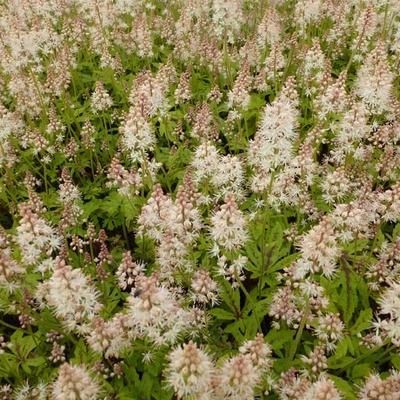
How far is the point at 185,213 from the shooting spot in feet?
15.9

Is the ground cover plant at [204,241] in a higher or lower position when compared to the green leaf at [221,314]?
higher

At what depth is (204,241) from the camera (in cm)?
620

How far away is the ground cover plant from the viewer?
4.34 m

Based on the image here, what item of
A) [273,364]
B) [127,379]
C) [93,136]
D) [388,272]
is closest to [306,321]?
[273,364]

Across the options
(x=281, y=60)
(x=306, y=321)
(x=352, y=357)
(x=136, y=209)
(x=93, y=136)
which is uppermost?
(x=281, y=60)

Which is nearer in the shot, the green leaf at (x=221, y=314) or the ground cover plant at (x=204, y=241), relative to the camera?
the ground cover plant at (x=204, y=241)

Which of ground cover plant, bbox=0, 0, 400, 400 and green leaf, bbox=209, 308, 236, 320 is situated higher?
ground cover plant, bbox=0, 0, 400, 400

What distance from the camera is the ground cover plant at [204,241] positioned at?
4336 mm

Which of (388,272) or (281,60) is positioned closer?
(388,272)

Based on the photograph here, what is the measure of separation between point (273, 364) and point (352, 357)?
36.3 inches

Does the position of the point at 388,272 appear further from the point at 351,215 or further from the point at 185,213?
the point at 185,213

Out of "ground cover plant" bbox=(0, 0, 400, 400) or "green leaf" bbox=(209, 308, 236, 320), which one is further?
"green leaf" bbox=(209, 308, 236, 320)

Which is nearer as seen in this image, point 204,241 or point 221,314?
point 221,314

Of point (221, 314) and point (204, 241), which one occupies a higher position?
point (204, 241)
